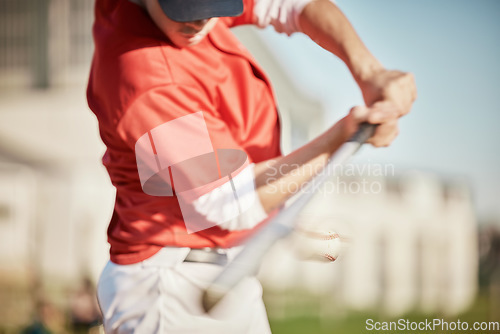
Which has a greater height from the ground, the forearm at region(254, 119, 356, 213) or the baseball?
the forearm at region(254, 119, 356, 213)

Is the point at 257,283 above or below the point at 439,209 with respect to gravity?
above

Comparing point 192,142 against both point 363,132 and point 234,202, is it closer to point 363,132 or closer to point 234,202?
point 234,202

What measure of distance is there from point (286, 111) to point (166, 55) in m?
1.21

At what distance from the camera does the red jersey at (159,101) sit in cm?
61

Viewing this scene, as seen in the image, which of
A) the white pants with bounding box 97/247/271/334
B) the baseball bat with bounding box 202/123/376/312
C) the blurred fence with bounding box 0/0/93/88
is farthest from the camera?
the blurred fence with bounding box 0/0/93/88

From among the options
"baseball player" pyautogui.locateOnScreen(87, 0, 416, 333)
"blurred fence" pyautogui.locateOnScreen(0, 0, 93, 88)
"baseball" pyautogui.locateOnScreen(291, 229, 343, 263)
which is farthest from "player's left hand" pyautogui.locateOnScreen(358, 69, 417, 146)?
"blurred fence" pyautogui.locateOnScreen(0, 0, 93, 88)

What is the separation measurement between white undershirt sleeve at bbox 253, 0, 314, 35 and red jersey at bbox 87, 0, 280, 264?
0.06ft

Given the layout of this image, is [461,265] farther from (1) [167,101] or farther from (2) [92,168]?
(1) [167,101]

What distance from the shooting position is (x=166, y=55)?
0.62 metres

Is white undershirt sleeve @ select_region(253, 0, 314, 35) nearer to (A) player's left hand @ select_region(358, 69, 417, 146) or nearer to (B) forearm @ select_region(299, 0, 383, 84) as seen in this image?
(B) forearm @ select_region(299, 0, 383, 84)

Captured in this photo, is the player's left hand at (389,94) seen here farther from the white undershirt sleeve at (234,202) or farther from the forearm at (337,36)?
the white undershirt sleeve at (234,202)

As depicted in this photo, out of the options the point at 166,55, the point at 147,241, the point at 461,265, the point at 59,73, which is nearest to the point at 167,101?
the point at 166,55

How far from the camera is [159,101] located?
1.98ft

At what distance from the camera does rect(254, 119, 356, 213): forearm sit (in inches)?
23.8
